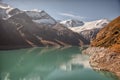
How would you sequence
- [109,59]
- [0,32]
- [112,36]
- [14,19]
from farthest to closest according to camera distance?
[14,19], [0,32], [112,36], [109,59]

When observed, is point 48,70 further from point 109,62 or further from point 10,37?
point 10,37

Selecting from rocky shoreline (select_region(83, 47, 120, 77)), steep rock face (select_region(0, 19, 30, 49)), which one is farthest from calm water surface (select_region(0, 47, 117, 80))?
steep rock face (select_region(0, 19, 30, 49))

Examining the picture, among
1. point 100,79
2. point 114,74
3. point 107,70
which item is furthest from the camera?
point 107,70

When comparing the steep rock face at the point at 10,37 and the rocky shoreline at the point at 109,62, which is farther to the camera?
the steep rock face at the point at 10,37

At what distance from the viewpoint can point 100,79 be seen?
39.8m

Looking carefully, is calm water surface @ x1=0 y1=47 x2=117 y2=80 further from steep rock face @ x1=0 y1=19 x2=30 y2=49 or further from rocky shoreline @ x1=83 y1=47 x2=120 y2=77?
steep rock face @ x1=0 y1=19 x2=30 y2=49

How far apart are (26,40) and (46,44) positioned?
904 inches

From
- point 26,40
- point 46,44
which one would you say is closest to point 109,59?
point 26,40

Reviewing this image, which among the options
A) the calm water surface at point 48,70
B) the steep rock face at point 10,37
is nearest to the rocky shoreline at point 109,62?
the calm water surface at point 48,70

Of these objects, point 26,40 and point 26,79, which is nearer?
point 26,79

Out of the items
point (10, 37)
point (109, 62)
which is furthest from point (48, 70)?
point (10, 37)

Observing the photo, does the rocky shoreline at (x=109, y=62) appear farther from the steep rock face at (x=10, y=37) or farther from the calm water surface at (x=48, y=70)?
the steep rock face at (x=10, y=37)

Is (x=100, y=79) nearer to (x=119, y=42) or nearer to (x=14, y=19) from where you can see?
(x=119, y=42)

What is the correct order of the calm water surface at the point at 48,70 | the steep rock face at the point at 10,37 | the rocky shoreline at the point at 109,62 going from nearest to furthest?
the calm water surface at the point at 48,70 → the rocky shoreline at the point at 109,62 → the steep rock face at the point at 10,37
